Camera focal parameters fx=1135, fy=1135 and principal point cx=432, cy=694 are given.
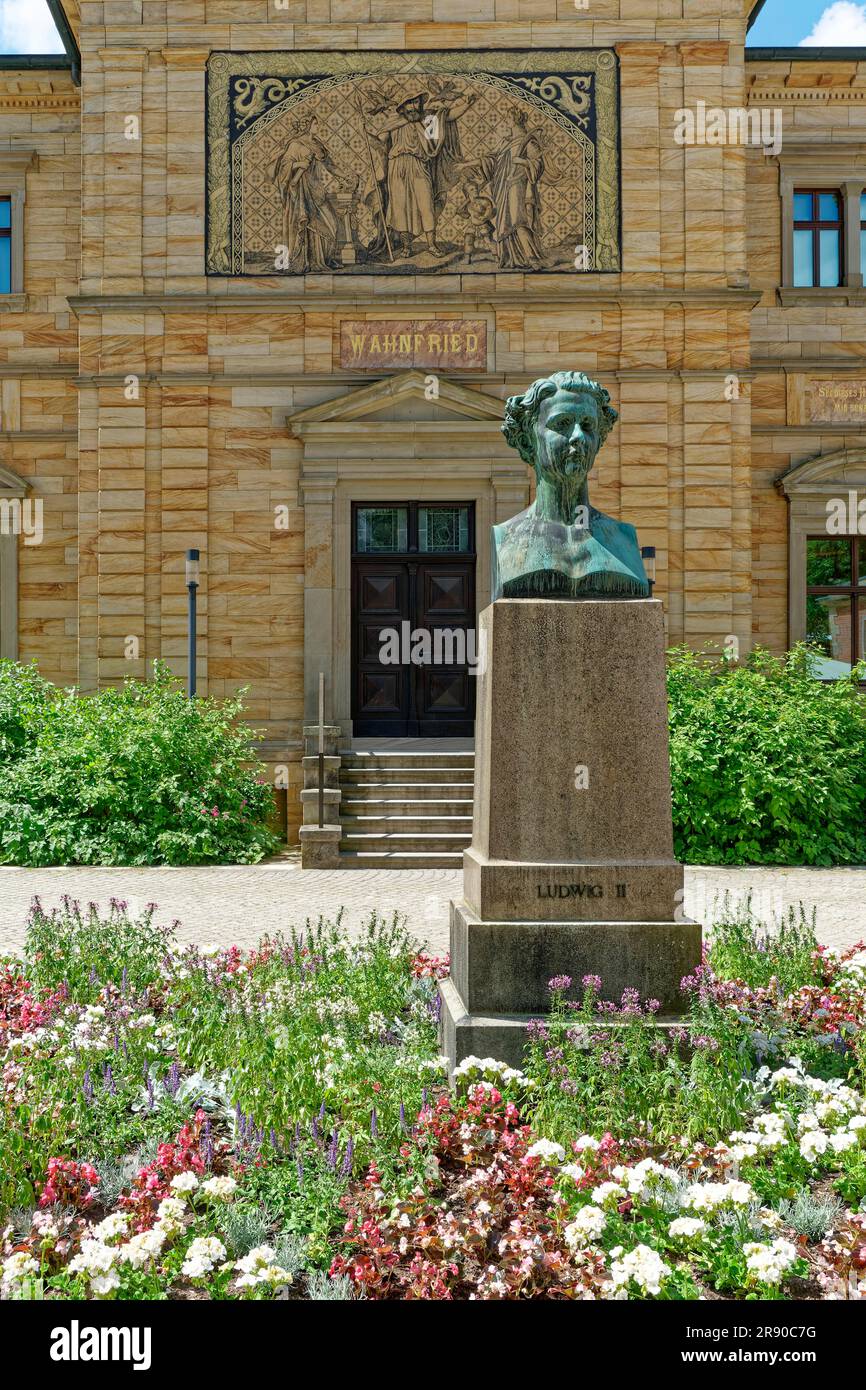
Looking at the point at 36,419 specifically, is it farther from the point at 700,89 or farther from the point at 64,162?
the point at 700,89

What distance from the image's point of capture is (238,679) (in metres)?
16.4

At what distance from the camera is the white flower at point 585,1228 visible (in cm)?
340

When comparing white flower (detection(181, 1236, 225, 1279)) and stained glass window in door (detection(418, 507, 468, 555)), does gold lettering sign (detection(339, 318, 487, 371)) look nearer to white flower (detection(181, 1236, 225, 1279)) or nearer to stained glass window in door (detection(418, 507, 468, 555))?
stained glass window in door (detection(418, 507, 468, 555))

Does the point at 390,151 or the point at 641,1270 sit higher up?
the point at 390,151

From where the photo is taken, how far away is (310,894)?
1096 cm

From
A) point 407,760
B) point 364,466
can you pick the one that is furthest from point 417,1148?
point 364,466

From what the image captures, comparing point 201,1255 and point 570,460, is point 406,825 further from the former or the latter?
point 201,1255

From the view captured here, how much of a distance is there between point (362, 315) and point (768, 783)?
8.85 metres

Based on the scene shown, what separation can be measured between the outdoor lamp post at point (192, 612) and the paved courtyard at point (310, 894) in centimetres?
344

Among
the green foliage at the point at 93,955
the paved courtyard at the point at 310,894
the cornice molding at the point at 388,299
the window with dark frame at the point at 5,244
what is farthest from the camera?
the window with dark frame at the point at 5,244

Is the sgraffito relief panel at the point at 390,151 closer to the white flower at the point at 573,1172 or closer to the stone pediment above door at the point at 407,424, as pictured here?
the stone pediment above door at the point at 407,424

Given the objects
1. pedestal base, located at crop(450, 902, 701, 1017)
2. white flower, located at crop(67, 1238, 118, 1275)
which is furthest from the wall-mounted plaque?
white flower, located at crop(67, 1238, 118, 1275)

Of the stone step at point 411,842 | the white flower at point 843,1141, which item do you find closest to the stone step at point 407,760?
the stone step at point 411,842

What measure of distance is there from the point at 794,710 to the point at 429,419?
6.63m
